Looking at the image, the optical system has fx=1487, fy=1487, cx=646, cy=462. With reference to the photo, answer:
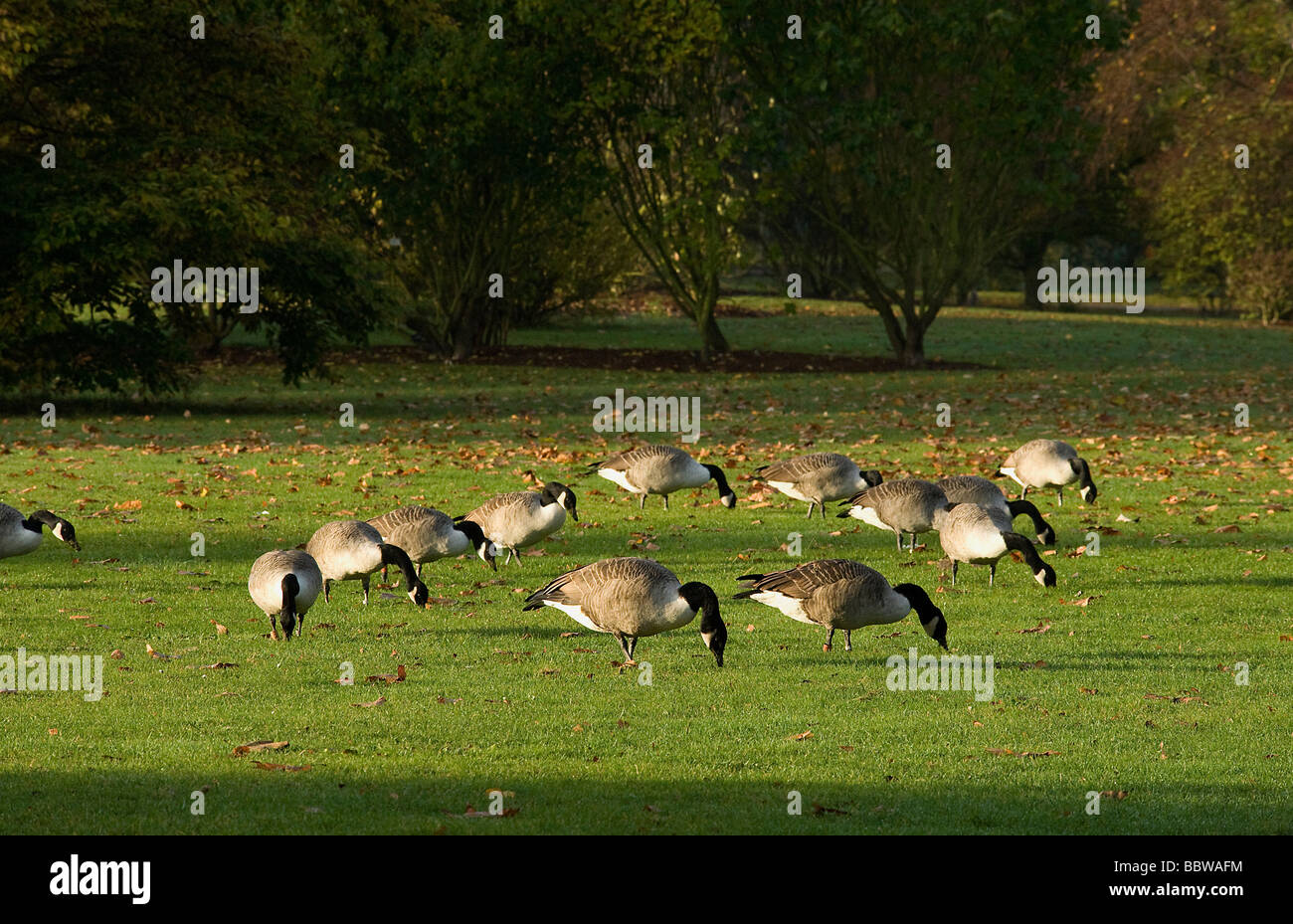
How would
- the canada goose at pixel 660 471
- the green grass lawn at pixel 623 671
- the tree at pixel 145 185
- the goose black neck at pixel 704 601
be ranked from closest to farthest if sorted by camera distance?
the green grass lawn at pixel 623 671 → the goose black neck at pixel 704 601 → the canada goose at pixel 660 471 → the tree at pixel 145 185

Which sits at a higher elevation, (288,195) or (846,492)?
(288,195)

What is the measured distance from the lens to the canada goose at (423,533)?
13.5m

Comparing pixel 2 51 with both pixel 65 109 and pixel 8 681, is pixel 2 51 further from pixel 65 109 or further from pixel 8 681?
pixel 8 681

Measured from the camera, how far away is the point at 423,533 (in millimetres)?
13523

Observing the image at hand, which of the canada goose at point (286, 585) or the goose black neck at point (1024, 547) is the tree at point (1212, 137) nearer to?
the goose black neck at point (1024, 547)

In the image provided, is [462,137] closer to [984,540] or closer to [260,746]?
[984,540]

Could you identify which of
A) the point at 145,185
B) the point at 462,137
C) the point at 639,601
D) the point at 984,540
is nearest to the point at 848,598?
the point at 639,601

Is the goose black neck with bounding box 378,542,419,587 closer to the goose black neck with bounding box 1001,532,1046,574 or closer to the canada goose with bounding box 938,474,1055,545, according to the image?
the goose black neck with bounding box 1001,532,1046,574

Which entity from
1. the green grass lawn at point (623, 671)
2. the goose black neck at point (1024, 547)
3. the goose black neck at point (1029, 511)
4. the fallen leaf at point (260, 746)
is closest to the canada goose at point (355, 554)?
the green grass lawn at point (623, 671)

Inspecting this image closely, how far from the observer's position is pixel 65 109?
102 ft

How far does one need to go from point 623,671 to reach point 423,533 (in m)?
3.12

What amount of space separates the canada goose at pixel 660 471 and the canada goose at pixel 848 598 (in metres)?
6.35

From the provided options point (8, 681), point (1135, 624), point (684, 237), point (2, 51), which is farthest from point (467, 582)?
point (684, 237)

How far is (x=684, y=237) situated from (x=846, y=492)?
25743 millimetres
